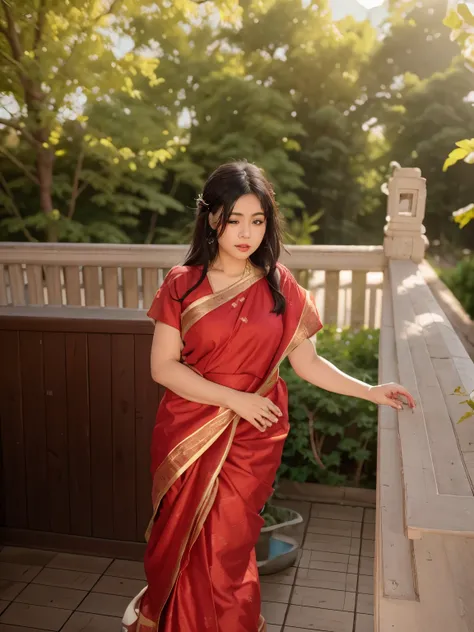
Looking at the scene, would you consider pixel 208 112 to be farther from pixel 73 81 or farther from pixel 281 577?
pixel 281 577

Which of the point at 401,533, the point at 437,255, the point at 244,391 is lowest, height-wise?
the point at 437,255

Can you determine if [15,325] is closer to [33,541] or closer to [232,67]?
[33,541]

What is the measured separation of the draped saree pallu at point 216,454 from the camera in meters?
2.01

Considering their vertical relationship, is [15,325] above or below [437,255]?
above

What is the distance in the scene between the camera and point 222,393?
1.96 meters

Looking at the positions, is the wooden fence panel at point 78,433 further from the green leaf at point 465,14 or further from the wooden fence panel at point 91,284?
the wooden fence panel at point 91,284

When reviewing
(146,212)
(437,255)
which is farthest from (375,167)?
(146,212)

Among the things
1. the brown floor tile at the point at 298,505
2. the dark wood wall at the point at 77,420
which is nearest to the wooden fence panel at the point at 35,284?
the dark wood wall at the point at 77,420

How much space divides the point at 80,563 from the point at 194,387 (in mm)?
1923

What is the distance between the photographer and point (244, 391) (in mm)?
2049

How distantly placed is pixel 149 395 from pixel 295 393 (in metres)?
1.49

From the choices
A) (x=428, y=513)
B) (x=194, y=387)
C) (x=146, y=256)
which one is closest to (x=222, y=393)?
(x=194, y=387)

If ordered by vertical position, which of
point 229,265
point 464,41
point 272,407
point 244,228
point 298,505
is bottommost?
point 298,505

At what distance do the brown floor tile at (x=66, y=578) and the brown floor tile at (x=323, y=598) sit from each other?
102 cm
